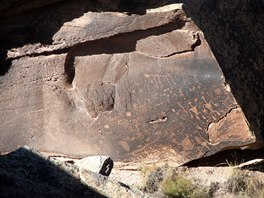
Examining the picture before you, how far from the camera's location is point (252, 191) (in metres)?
5.08

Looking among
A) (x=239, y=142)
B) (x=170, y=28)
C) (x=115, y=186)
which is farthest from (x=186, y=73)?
(x=115, y=186)

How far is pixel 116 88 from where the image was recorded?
5.43 metres

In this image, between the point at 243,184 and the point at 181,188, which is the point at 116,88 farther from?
the point at 243,184

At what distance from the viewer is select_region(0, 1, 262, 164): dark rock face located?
4961 millimetres

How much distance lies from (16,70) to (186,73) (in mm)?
2006

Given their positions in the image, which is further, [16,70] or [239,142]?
[16,70]

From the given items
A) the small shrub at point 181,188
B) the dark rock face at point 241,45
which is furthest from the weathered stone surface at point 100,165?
the dark rock face at point 241,45

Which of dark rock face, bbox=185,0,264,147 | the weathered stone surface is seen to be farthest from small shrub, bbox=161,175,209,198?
the weathered stone surface

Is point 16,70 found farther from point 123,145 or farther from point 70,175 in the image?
point 70,175

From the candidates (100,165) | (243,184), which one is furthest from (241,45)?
(100,165)

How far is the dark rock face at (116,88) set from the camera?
496 centimetres

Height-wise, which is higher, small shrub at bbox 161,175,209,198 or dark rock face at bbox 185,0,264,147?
dark rock face at bbox 185,0,264,147

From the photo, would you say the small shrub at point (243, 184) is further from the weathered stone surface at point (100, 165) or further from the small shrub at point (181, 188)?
the weathered stone surface at point (100, 165)

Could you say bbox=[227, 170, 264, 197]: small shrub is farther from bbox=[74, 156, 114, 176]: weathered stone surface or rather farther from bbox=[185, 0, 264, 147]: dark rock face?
bbox=[74, 156, 114, 176]: weathered stone surface
